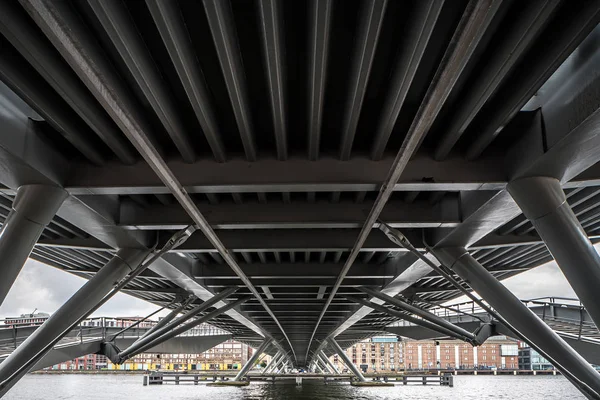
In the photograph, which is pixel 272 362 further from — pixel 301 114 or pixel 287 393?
pixel 301 114

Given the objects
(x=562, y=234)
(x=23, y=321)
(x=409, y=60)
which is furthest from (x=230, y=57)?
(x=23, y=321)

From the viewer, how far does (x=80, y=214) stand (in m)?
12.5

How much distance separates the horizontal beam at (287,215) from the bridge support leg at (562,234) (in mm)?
3222

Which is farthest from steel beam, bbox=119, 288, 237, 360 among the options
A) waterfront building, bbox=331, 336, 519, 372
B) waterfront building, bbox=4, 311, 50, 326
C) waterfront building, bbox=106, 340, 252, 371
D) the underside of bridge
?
waterfront building, bbox=331, 336, 519, 372

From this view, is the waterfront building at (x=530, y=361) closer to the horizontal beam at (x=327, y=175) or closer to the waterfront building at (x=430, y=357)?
the waterfront building at (x=430, y=357)

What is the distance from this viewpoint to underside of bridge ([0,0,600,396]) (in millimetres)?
6453

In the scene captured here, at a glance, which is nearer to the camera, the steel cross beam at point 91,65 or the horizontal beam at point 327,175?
the steel cross beam at point 91,65

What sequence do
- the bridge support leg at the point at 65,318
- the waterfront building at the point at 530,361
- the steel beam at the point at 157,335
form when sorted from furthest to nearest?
the waterfront building at the point at 530,361 < the steel beam at the point at 157,335 < the bridge support leg at the point at 65,318

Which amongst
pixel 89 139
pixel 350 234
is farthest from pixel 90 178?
pixel 350 234

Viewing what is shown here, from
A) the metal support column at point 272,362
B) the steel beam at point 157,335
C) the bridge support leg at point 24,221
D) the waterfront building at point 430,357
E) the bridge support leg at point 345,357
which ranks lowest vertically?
the waterfront building at point 430,357

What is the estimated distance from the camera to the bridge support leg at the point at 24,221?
10242mm

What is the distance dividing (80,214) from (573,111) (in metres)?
10.3

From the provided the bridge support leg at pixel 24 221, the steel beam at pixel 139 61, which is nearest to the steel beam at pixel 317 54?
the steel beam at pixel 139 61

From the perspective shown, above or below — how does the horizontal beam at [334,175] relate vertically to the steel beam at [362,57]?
Answer: below
